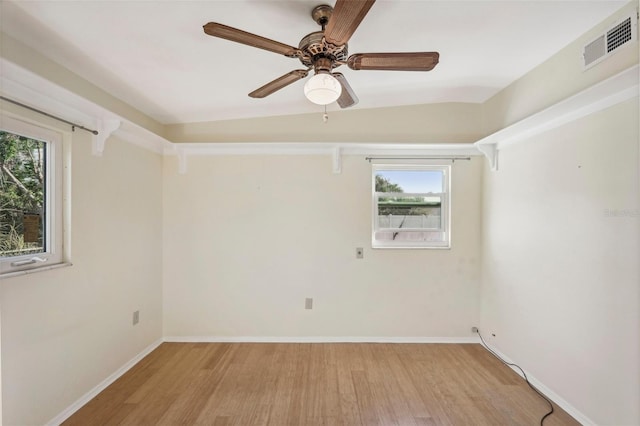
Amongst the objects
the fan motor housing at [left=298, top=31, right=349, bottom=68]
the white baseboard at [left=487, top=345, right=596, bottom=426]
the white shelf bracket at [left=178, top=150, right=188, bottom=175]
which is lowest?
the white baseboard at [left=487, top=345, right=596, bottom=426]

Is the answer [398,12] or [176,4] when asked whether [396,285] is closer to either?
[398,12]

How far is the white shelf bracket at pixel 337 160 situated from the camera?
2972 mm

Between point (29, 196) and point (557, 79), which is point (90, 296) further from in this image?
point (557, 79)

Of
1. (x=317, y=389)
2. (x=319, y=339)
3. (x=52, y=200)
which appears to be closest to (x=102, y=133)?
(x=52, y=200)

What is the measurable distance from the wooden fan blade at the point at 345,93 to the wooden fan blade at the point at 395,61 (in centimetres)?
8

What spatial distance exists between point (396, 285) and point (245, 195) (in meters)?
1.94

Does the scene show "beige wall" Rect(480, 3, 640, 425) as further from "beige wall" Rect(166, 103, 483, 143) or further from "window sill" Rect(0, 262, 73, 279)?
"window sill" Rect(0, 262, 73, 279)

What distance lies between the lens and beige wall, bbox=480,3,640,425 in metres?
1.63

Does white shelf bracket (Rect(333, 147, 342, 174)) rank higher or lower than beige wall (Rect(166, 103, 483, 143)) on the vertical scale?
lower

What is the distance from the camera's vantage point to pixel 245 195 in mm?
3061

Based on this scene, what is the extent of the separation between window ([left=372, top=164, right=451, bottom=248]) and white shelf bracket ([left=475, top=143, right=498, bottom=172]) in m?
0.39

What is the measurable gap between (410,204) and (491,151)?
3.10 feet

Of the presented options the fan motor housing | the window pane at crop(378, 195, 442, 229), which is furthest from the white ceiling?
the window pane at crop(378, 195, 442, 229)

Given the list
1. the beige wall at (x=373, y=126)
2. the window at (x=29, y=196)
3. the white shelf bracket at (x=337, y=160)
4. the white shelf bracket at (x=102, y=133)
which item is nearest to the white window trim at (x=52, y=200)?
the window at (x=29, y=196)
